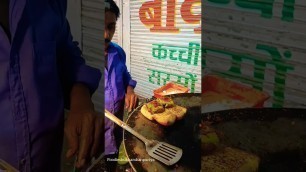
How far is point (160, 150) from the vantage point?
3.08 ft

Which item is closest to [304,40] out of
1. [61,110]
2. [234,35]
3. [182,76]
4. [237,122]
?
[234,35]

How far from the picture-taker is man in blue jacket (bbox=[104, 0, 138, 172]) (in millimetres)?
884

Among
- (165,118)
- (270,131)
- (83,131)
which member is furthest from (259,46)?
(83,131)

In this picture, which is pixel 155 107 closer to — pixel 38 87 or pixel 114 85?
pixel 114 85

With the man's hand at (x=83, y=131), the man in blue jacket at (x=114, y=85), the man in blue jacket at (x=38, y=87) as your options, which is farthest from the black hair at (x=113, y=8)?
the man's hand at (x=83, y=131)

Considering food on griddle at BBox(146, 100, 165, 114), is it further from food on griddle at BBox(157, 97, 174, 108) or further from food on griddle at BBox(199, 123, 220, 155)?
food on griddle at BBox(199, 123, 220, 155)

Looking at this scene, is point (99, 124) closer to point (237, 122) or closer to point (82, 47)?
point (82, 47)

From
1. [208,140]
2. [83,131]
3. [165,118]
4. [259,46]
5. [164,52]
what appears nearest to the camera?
[83,131]

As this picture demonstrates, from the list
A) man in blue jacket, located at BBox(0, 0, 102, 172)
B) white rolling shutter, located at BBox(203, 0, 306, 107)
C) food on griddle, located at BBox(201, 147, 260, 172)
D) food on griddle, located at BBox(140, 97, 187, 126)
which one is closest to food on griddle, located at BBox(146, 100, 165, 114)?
food on griddle, located at BBox(140, 97, 187, 126)

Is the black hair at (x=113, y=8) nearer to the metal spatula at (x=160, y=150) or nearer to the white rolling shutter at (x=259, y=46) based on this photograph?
the metal spatula at (x=160, y=150)

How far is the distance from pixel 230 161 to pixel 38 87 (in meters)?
0.70

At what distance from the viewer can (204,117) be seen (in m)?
1.26

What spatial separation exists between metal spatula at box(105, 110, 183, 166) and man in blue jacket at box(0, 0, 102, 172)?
0.13 m

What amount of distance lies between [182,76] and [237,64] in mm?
735
